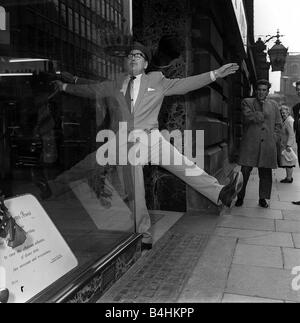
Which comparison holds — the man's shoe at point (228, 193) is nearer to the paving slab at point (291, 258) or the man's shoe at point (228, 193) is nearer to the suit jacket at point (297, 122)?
the paving slab at point (291, 258)

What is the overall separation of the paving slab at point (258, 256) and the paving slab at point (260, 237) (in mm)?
158

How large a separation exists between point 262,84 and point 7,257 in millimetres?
4744

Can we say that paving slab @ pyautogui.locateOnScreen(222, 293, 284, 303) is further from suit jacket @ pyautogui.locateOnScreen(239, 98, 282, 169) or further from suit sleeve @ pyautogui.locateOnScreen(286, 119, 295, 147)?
suit sleeve @ pyautogui.locateOnScreen(286, 119, 295, 147)

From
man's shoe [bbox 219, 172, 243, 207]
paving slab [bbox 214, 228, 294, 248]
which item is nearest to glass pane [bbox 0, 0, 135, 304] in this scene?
man's shoe [bbox 219, 172, 243, 207]

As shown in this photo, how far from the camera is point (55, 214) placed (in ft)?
→ 17.0

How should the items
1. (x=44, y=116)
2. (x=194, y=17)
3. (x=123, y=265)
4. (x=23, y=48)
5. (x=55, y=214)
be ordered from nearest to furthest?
(x=123, y=265) < (x=55, y=214) < (x=194, y=17) < (x=44, y=116) < (x=23, y=48)

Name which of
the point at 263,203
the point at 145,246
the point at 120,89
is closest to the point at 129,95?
the point at 120,89

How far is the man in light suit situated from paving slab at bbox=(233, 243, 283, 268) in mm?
484

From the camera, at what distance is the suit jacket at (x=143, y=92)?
4023 mm

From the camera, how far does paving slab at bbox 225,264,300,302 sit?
3.07m

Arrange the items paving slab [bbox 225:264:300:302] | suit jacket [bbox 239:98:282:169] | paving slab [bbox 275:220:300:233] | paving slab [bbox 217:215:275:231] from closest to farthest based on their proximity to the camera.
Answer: paving slab [bbox 225:264:300:302], paving slab [bbox 275:220:300:233], paving slab [bbox 217:215:275:231], suit jacket [bbox 239:98:282:169]

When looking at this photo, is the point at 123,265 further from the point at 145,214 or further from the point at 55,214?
the point at 55,214

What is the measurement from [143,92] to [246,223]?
7.04 feet
